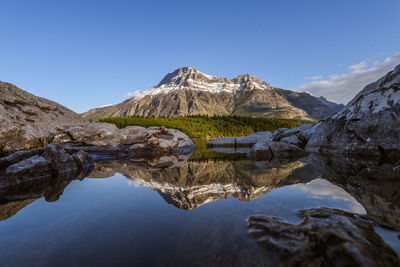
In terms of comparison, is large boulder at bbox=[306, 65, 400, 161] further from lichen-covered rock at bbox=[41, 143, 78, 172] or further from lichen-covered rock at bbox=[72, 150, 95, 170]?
lichen-covered rock at bbox=[72, 150, 95, 170]

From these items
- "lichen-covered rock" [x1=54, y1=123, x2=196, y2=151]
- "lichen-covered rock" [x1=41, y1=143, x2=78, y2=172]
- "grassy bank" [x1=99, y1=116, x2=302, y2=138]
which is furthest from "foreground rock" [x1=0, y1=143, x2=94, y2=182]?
"grassy bank" [x1=99, y1=116, x2=302, y2=138]

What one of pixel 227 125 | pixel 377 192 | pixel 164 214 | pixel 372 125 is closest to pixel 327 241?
pixel 164 214

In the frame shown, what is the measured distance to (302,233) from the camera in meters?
2.07

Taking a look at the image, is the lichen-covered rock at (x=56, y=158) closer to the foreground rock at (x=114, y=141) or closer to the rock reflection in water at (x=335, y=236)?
the foreground rock at (x=114, y=141)

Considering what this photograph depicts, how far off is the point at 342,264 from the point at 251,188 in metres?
3.05

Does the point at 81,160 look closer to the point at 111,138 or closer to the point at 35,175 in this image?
the point at 35,175

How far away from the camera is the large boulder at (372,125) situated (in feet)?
25.7

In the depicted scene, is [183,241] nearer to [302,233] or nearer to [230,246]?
[230,246]

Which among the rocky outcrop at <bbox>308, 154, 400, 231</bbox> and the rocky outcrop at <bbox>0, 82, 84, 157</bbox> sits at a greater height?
the rocky outcrop at <bbox>0, 82, 84, 157</bbox>

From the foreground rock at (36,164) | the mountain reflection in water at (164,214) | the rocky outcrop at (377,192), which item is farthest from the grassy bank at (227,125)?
the mountain reflection in water at (164,214)

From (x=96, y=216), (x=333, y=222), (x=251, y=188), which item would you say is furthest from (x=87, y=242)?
(x=251, y=188)

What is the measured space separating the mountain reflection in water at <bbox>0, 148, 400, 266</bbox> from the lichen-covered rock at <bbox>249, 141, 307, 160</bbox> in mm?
6260

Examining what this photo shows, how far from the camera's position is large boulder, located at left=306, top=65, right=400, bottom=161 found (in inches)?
308

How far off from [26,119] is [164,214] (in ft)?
48.5
